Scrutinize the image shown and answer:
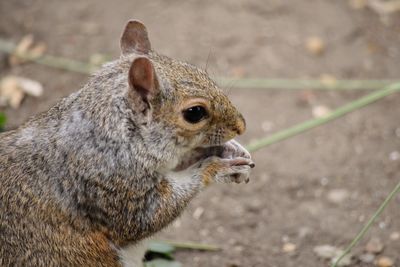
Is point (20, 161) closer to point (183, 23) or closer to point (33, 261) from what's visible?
point (33, 261)

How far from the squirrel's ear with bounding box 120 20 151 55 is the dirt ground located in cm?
105

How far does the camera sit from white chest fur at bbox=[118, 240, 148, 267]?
3.88 metres

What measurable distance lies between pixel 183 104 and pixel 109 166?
0.47m

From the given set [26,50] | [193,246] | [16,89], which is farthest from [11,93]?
[193,246]

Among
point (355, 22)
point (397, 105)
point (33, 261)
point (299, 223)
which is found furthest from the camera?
point (355, 22)

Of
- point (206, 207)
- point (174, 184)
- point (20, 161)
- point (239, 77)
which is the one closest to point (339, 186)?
point (206, 207)

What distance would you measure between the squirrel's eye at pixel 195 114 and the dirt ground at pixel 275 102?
36.0 inches

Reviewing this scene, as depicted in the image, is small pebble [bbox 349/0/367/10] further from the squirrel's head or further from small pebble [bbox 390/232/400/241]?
the squirrel's head

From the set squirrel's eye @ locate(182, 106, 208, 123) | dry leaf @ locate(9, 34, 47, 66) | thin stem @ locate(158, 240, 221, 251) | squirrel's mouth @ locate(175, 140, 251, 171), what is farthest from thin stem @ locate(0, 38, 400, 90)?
squirrel's eye @ locate(182, 106, 208, 123)

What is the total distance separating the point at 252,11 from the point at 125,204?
372cm

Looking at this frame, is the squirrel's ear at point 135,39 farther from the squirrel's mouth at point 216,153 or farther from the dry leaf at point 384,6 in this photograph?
the dry leaf at point 384,6

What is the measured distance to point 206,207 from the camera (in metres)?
5.42

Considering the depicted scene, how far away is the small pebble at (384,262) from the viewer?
184 inches

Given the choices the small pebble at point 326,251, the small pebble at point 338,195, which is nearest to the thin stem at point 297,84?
the small pebble at point 338,195
